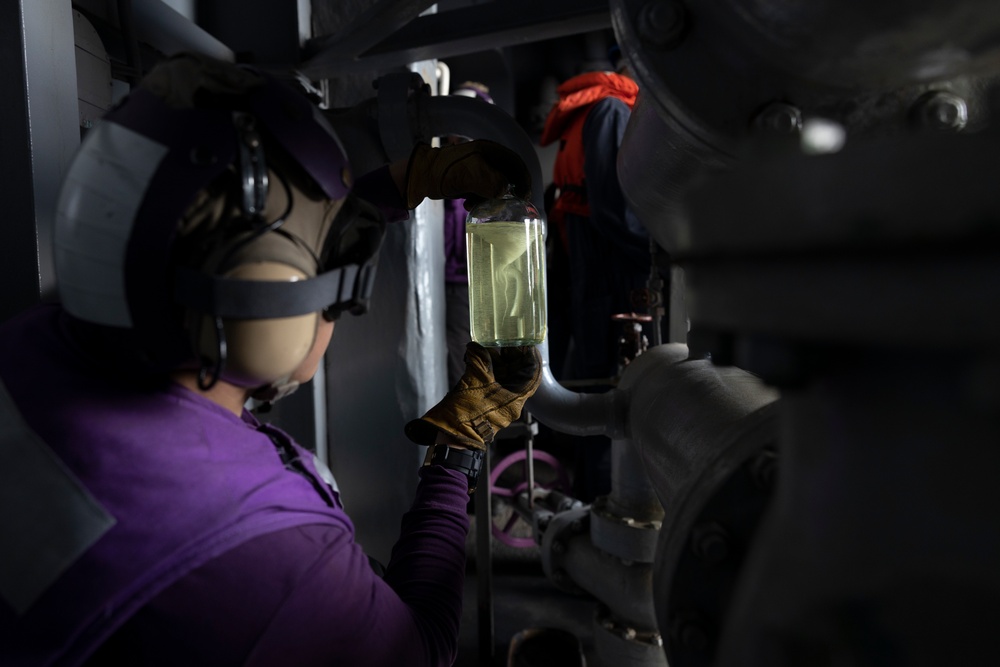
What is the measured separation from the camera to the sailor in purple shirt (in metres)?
0.57

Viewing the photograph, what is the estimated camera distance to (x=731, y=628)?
0.32m

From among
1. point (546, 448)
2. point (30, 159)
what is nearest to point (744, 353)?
point (30, 159)

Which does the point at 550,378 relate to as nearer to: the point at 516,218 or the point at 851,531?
the point at 516,218

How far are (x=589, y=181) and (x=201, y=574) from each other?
6.71 feet

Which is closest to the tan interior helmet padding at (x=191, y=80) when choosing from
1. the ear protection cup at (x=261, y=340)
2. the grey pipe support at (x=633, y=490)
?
the ear protection cup at (x=261, y=340)

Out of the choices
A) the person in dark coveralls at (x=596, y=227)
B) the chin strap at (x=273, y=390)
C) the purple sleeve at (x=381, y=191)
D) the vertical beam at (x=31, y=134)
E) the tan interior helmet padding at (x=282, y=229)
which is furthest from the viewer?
the person in dark coveralls at (x=596, y=227)

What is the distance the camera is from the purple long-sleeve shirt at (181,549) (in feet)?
1.83

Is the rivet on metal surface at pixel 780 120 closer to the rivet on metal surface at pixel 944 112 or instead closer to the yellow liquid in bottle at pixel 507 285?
the rivet on metal surface at pixel 944 112

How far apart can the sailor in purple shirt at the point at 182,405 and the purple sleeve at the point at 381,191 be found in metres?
0.40

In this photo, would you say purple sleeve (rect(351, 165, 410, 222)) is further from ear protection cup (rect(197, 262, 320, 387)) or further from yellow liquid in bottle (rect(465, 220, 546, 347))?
→ ear protection cup (rect(197, 262, 320, 387))

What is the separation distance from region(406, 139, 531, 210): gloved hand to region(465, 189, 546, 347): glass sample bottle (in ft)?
0.84

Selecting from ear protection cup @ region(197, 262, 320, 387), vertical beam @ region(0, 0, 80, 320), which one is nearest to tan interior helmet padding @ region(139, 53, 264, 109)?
ear protection cup @ region(197, 262, 320, 387)

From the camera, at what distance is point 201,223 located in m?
0.60

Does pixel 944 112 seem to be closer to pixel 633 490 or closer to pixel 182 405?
pixel 182 405
